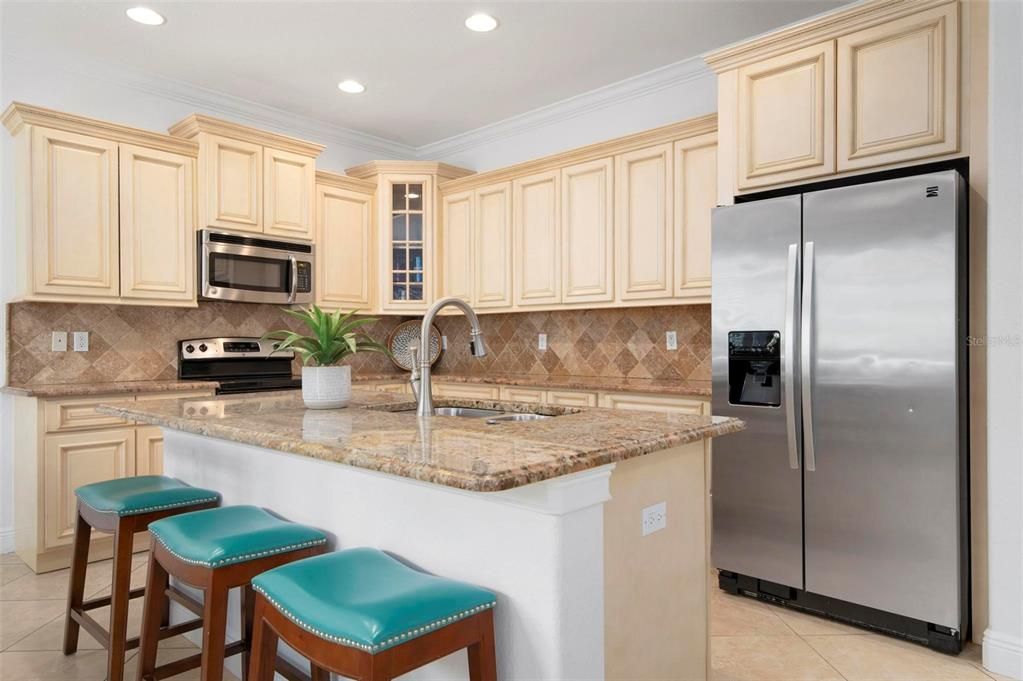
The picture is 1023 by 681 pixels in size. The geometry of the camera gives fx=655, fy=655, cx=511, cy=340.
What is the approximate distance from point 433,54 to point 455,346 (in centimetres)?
240

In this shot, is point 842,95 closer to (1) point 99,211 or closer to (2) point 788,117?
(2) point 788,117

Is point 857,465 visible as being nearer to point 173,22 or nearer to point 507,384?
point 507,384

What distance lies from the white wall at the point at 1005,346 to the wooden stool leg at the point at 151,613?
2.70 m

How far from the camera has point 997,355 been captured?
7.55 feet

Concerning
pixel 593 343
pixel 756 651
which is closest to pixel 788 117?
pixel 593 343

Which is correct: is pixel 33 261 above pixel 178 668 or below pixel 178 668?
above

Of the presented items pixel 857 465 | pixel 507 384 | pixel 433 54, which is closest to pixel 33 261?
pixel 433 54

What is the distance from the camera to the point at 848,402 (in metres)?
2.57

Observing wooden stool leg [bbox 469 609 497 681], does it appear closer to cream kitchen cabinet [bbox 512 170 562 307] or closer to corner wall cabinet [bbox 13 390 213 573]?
corner wall cabinet [bbox 13 390 213 573]

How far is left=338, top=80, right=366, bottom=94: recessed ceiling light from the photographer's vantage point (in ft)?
13.5

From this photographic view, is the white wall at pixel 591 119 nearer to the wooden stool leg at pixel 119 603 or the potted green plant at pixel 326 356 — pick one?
the potted green plant at pixel 326 356

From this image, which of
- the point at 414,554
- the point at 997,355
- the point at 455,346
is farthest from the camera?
the point at 455,346

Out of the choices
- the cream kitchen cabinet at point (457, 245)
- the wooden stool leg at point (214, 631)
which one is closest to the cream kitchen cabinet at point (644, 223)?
the cream kitchen cabinet at point (457, 245)

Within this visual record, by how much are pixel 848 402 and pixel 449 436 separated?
178cm
